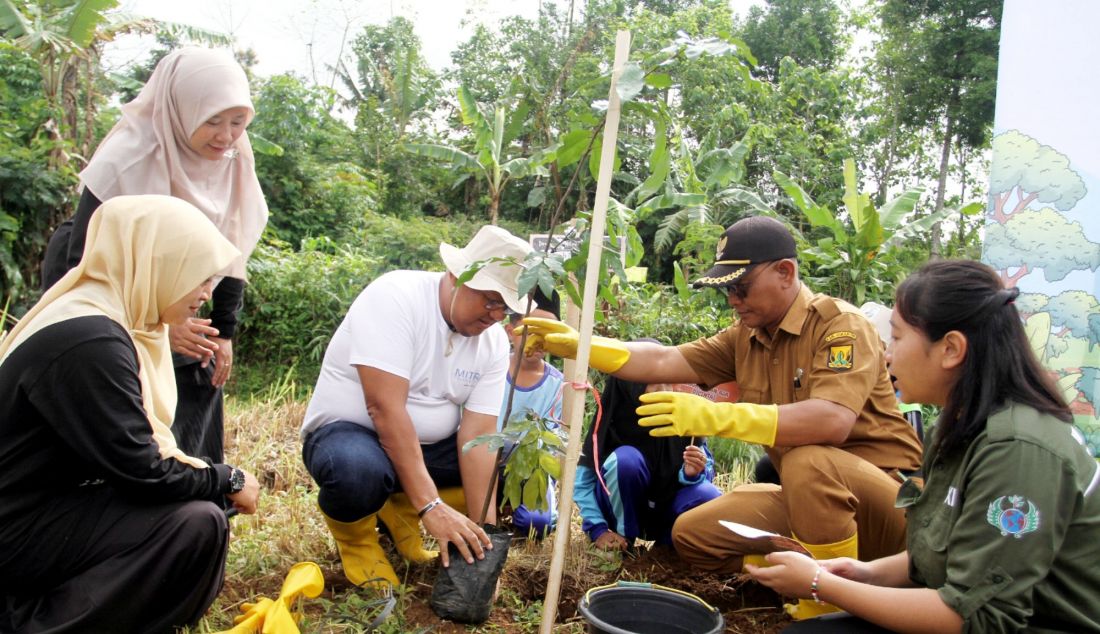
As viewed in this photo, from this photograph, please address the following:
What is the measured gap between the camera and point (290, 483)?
397cm

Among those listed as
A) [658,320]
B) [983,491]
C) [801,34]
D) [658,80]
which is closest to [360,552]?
[658,80]

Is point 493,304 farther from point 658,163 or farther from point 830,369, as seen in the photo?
point 830,369

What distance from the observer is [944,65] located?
12.3m

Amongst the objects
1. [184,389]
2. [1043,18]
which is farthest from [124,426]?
[1043,18]

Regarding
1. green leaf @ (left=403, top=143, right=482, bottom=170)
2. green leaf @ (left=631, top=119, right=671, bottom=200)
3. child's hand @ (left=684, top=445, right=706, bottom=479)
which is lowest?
child's hand @ (left=684, top=445, right=706, bottom=479)

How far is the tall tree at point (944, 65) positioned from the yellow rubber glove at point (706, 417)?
1073 centimetres

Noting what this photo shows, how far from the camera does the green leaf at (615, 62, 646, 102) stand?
1.92m

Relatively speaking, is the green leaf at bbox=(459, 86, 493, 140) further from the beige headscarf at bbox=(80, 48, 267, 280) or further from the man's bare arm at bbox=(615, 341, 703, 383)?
the man's bare arm at bbox=(615, 341, 703, 383)

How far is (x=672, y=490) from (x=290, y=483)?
1.86m

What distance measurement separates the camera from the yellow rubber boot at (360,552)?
2668 mm

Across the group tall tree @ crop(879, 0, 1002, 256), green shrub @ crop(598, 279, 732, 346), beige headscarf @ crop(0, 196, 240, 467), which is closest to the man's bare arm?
beige headscarf @ crop(0, 196, 240, 467)

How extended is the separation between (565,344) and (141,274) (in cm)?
119

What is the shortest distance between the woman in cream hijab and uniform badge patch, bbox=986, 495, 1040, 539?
A: 184 centimetres

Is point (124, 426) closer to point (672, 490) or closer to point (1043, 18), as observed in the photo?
point (672, 490)
